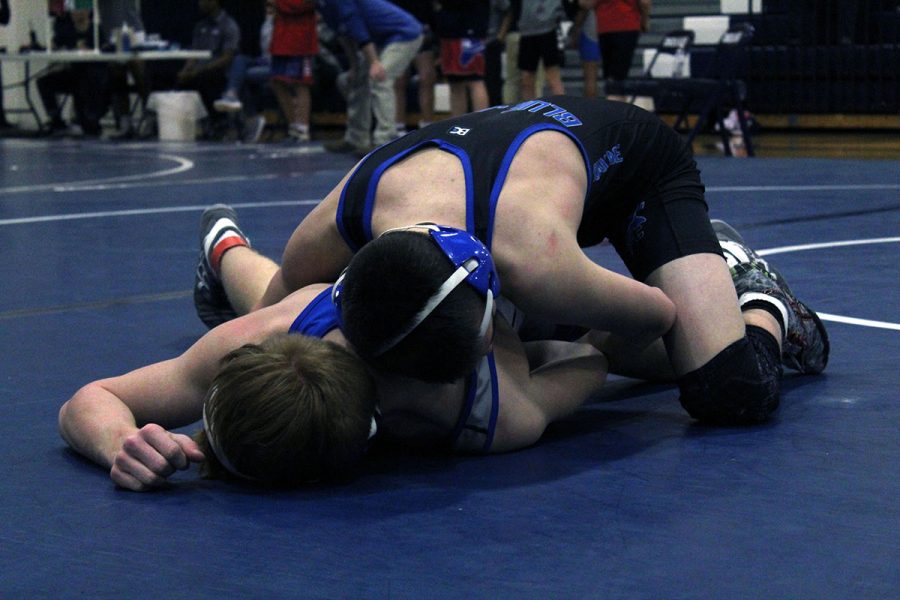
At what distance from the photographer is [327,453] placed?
6.66 feet

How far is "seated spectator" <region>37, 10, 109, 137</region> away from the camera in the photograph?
541 inches

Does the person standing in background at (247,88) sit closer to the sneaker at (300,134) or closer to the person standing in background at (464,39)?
the sneaker at (300,134)

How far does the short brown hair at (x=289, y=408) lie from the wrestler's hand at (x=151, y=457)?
53 millimetres

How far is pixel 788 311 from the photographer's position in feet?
9.21

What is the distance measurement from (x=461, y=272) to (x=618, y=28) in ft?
26.5

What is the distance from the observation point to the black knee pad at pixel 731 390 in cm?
245

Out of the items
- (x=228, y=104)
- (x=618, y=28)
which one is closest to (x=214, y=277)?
(x=618, y=28)

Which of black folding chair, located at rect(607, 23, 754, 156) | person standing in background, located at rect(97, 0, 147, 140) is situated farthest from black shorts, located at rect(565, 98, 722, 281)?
person standing in background, located at rect(97, 0, 147, 140)

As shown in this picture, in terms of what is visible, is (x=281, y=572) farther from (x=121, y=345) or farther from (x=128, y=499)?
(x=121, y=345)

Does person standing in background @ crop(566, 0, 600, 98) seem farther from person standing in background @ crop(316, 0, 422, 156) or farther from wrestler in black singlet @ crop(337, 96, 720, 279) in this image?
wrestler in black singlet @ crop(337, 96, 720, 279)

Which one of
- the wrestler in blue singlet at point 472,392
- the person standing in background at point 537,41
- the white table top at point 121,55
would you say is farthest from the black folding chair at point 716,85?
the wrestler in blue singlet at point 472,392

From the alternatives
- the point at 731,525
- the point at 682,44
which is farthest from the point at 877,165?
the point at 731,525

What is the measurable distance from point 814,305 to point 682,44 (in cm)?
670

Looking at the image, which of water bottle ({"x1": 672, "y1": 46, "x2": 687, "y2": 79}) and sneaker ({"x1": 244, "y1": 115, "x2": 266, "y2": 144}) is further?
sneaker ({"x1": 244, "y1": 115, "x2": 266, "y2": 144})
